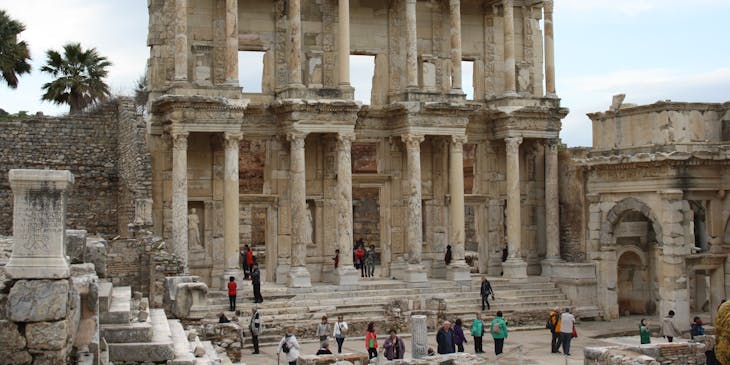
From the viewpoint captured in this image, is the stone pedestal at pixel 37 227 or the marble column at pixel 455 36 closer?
the stone pedestal at pixel 37 227

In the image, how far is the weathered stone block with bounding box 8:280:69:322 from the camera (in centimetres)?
1090

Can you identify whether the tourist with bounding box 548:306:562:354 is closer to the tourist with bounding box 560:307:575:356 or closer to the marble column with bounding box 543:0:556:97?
the tourist with bounding box 560:307:575:356

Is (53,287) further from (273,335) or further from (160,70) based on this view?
(160,70)

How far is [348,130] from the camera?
27.7 meters

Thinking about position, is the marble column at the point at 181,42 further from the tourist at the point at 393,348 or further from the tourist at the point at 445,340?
the tourist at the point at 445,340

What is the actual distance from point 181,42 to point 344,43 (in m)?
4.75

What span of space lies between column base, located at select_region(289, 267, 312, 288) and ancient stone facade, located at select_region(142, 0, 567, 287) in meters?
0.05

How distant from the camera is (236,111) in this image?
87.5ft

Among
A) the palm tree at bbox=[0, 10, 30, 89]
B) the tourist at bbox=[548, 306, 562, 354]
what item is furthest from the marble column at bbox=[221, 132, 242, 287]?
the palm tree at bbox=[0, 10, 30, 89]

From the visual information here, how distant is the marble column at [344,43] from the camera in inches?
1101

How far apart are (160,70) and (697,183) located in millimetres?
15389

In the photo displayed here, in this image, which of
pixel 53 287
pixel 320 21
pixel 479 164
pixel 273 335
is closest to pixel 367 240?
pixel 479 164

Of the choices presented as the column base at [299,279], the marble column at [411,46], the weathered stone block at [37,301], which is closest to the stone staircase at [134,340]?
the weathered stone block at [37,301]

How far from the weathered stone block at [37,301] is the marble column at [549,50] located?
22.8 metres
